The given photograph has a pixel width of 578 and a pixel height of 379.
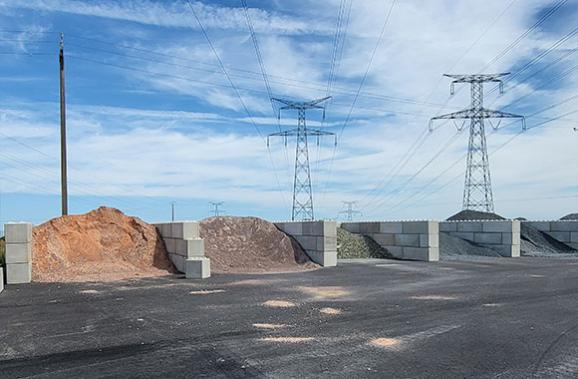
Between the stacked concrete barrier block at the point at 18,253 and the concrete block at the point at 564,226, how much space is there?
1025 inches

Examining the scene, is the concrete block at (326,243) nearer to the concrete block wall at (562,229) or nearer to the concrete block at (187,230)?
the concrete block at (187,230)

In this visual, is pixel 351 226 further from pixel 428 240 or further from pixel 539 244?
pixel 539 244

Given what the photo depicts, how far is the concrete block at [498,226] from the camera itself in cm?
2458

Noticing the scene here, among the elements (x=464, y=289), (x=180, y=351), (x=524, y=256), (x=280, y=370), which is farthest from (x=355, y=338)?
(x=524, y=256)

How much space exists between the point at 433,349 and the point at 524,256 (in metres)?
19.9

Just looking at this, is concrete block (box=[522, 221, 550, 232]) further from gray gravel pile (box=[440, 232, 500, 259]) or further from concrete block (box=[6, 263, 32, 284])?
concrete block (box=[6, 263, 32, 284])

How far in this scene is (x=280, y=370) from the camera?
5746mm

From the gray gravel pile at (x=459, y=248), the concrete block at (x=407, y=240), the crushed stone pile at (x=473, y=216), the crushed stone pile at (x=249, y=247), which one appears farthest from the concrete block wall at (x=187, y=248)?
the crushed stone pile at (x=473, y=216)

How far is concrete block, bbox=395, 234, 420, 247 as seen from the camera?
858 inches

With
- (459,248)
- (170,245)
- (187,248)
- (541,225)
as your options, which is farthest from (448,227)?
(187,248)

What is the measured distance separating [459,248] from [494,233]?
210cm

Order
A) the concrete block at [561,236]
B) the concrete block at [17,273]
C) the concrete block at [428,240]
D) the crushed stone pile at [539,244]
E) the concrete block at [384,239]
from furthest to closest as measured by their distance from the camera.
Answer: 1. the concrete block at [561,236]
2. the crushed stone pile at [539,244]
3. the concrete block at [384,239]
4. the concrete block at [428,240]
5. the concrete block at [17,273]

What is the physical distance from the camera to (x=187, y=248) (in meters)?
16.5

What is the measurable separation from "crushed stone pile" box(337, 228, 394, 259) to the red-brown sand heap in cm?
795
